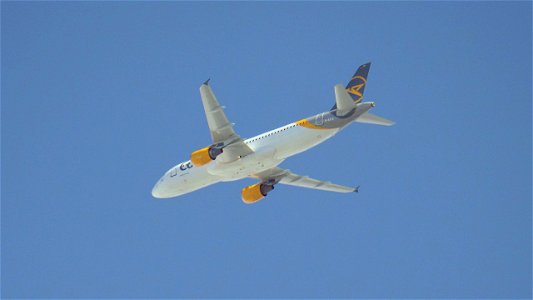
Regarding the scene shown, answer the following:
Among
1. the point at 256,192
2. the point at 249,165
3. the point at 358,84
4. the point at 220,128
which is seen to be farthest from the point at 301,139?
the point at 256,192

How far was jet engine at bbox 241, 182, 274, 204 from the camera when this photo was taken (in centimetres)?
6856

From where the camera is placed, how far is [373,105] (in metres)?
58.2

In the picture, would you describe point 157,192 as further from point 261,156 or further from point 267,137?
point 267,137

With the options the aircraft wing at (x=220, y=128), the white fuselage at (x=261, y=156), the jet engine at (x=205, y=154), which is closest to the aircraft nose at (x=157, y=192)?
the white fuselage at (x=261, y=156)

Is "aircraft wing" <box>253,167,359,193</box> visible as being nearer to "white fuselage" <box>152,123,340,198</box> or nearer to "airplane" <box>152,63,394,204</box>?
"airplane" <box>152,63,394,204</box>

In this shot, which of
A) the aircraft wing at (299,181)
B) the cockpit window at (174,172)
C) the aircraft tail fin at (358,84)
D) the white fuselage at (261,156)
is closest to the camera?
the white fuselage at (261,156)

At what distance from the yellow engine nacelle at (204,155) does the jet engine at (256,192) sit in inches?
353

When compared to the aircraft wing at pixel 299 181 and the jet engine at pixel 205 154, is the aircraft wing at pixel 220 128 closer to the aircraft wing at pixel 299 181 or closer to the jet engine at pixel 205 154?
the jet engine at pixel 205 154

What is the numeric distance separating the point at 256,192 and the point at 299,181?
3870 millimetres

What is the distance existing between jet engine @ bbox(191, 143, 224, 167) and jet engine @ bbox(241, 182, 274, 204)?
9.02 metres

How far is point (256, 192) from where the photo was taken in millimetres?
68562

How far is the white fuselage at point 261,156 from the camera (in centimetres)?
5950

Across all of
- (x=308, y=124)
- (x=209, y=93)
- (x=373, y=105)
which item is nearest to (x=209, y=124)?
(x=209, y=93)

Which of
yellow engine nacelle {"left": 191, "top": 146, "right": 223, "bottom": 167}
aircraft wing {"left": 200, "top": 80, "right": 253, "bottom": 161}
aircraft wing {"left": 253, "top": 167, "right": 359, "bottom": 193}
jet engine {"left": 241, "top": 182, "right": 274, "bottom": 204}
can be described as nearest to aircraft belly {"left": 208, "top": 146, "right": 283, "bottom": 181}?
aircraft wing {"left": 200, "top": 80, "right": 253, "bottom": 161}
